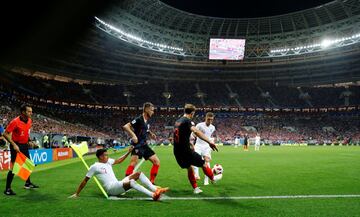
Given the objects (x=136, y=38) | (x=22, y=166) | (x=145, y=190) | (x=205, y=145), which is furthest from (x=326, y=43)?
(x=22, y=166)

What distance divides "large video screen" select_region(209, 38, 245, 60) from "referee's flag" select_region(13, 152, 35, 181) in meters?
46.4

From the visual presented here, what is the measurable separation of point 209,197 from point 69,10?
48.8 meters

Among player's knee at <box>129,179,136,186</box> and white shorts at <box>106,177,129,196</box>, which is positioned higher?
player's knee at <box>129,179,136,186</box>

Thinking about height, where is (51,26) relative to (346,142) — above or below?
above

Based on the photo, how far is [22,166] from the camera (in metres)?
9.08

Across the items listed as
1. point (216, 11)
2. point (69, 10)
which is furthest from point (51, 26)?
point (216, 11)

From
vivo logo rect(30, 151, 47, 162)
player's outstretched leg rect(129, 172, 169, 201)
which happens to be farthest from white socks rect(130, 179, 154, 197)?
vivo logo rect(30, 151, 47, 162)

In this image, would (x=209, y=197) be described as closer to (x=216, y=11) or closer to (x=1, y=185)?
(x=1, y=185)

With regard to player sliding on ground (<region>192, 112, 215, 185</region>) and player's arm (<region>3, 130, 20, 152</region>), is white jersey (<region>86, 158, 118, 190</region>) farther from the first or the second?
player sliding on ground (<region>192, 112, 215, 185</region>)

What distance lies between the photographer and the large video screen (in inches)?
2098

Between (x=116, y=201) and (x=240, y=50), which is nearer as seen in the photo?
(x=116, y=201)

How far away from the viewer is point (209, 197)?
8.30 m

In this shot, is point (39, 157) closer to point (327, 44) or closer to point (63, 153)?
point (63, 153)

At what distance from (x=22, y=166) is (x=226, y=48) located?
158ft
